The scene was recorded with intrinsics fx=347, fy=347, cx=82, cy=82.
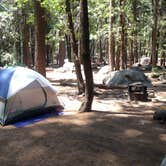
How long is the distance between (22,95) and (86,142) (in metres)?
3.29

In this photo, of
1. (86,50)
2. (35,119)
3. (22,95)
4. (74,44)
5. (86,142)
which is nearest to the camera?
(86,142)

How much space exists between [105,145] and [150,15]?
34143mm

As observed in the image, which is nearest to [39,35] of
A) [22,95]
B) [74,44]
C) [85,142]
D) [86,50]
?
[74,44]

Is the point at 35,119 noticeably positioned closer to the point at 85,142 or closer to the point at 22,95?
the point at 22,95

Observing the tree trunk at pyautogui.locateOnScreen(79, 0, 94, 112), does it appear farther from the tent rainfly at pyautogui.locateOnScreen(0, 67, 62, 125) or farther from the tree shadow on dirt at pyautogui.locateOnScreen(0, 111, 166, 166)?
the tree shadow on dirt at pyautogui.locateOnScreen(0, 111, 166, 166)

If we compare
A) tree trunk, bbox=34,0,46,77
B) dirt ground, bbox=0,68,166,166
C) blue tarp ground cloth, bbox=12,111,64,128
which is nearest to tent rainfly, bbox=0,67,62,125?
A: blue tarp ground cloth, bbox=12,111,64,128

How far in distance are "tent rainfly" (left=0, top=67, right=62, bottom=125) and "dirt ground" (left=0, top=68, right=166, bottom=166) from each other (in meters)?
0.64

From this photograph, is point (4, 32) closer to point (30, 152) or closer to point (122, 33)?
point (122, 33)

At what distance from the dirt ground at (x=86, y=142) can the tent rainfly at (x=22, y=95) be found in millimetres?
643

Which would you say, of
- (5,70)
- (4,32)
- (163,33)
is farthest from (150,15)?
(5,70)

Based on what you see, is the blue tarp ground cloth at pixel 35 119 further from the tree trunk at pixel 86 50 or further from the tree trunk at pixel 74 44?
the tree trunk at pixel 74 44

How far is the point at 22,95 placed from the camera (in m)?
8.98

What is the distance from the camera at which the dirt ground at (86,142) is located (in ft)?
18.1

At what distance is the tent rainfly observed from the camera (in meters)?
8.60
